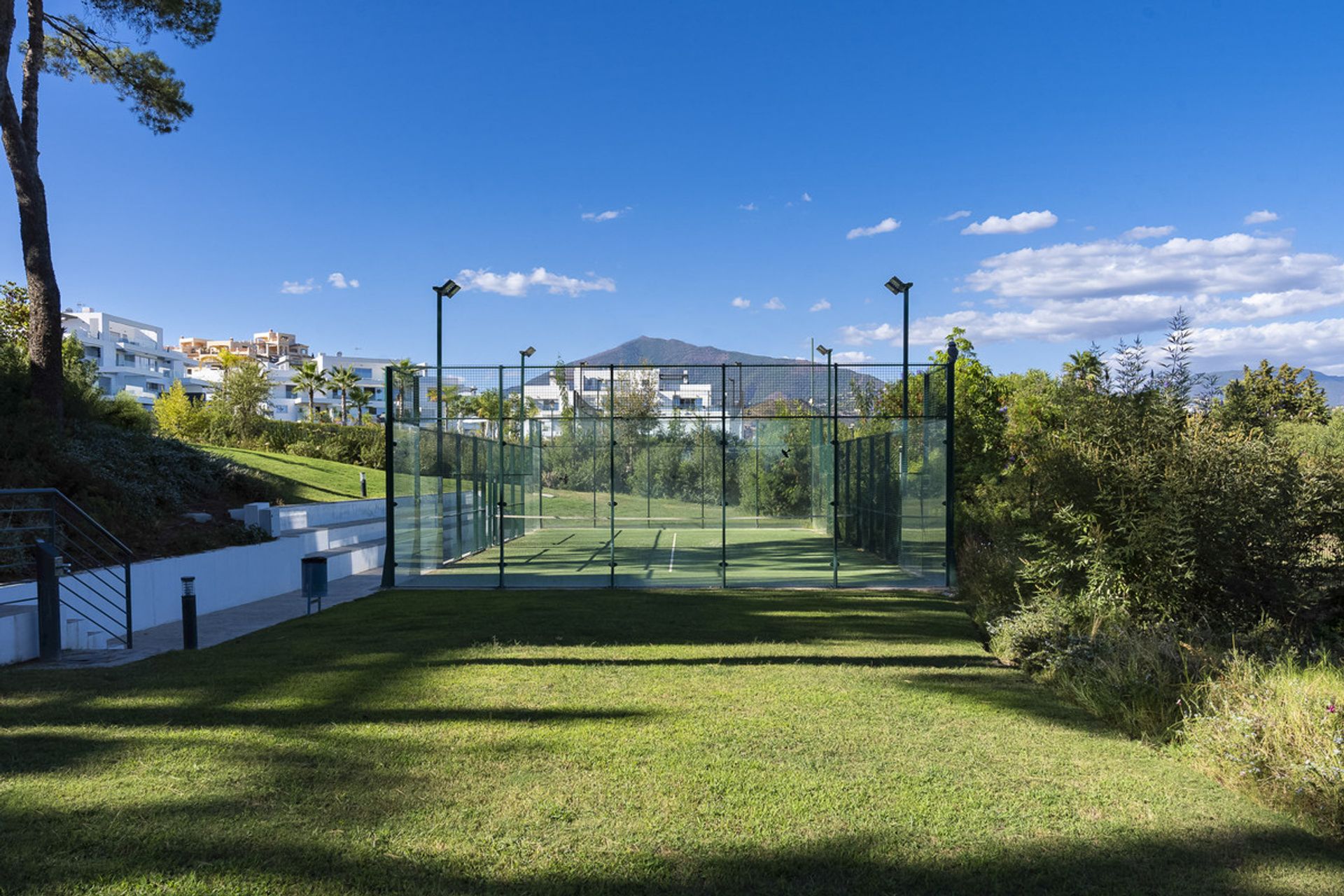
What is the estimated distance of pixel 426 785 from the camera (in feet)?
13.6

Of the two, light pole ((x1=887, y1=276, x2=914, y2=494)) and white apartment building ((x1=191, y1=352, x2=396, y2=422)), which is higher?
white apartment building ((x1=191, y1=352, x2=396, y2=422))

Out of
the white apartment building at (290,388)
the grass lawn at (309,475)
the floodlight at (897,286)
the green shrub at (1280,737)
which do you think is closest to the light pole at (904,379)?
the floodlight at (897,286)

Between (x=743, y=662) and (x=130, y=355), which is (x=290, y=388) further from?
(x=743, y=662)

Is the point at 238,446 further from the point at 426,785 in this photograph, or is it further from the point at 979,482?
the point at 426,785

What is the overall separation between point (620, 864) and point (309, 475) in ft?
99.8

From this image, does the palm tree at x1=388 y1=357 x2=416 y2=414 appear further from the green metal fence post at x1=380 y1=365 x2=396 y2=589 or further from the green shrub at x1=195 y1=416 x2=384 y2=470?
the green shrub at x1=195 y1=416 x2=384 y2=470

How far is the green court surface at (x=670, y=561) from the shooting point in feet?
41.3

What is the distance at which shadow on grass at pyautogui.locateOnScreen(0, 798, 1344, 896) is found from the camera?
3.19 m

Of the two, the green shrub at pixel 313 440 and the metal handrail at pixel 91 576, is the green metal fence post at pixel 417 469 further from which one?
the green shrub at pixel 313 440

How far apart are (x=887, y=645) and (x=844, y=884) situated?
498 centimetres

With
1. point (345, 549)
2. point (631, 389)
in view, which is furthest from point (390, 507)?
point (631, 389)

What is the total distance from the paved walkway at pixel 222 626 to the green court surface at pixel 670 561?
113 centimetres

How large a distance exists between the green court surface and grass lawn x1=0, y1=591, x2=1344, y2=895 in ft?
18.0

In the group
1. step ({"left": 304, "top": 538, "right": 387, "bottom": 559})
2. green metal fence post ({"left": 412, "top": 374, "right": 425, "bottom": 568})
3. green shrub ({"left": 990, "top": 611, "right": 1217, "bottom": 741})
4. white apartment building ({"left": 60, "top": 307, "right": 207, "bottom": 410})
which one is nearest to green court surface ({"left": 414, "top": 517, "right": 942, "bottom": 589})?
green metal fence post ({"left": 412, "top": 374, "right": 425, "bottom": 568})
